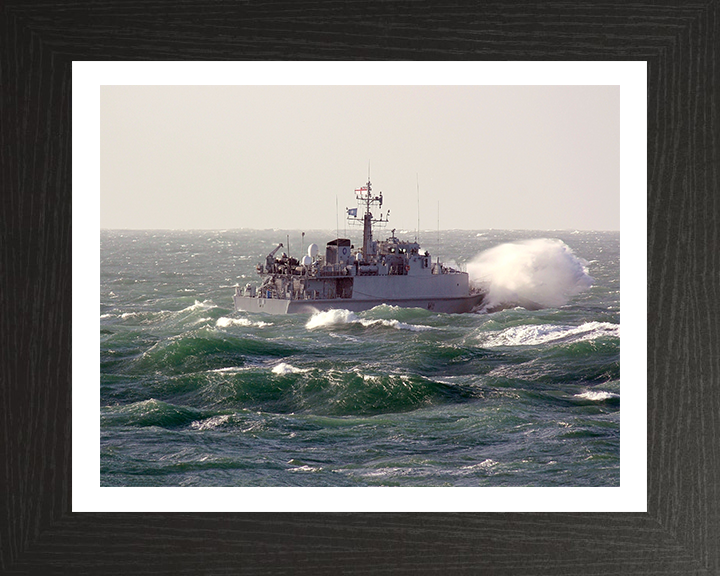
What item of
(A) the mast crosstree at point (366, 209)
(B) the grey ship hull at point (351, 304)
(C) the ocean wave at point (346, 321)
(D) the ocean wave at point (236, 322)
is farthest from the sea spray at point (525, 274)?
(D) the ocean wave at point (236, 322)

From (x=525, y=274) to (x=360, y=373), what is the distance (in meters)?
1.02

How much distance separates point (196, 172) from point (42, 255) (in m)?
1.03

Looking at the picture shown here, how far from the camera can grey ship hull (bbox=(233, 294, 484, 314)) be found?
422 centimetres

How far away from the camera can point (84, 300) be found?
3.28 metres

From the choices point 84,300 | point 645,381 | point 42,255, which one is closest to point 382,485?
point 645,381

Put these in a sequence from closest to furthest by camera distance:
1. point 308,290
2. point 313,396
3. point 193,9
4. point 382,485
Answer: point 193,9 < point 382,485 < point 313,396 < point 308,290

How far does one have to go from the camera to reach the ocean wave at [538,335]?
3.85 metres

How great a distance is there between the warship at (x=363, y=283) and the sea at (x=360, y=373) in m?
0.06

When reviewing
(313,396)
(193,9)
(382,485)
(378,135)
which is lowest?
(382,485)

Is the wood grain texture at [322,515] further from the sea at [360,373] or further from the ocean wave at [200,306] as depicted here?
the ocean wave at [200,306]

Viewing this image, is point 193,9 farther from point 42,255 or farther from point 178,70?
point 42,255

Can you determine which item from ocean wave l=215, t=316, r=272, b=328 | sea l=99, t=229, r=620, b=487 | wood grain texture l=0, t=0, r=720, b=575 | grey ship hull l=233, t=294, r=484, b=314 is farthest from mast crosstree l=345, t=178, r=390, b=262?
wood grain texture l=0, t=0, r=720, b=575

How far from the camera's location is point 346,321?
4.22 metres

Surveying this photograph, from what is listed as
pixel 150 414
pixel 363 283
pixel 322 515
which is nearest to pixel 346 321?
pixel 363 283
